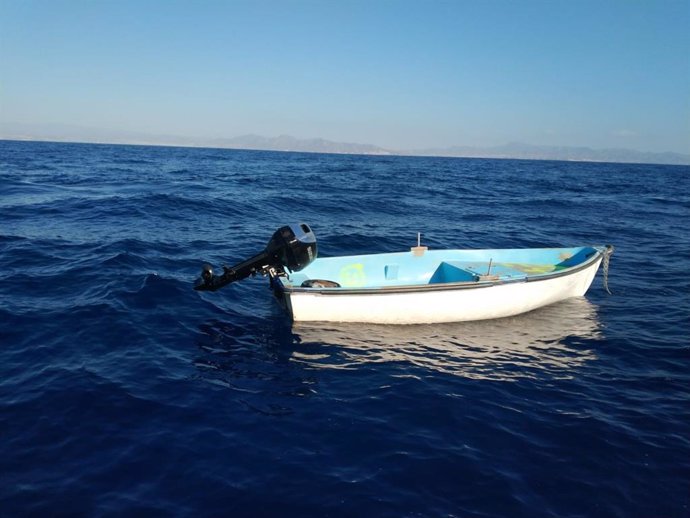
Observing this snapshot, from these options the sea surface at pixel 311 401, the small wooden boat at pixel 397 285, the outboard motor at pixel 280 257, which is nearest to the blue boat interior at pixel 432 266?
the small wooden boat at pixel 397 285

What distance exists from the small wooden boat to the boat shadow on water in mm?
357

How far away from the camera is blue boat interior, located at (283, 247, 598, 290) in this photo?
12.3 meters

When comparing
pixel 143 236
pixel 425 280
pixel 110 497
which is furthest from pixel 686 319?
pixel 143 236

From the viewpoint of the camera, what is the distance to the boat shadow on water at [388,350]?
341 inches

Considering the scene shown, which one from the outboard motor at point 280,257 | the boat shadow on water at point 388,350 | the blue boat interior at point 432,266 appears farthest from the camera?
the blue boat interior at point 432,266

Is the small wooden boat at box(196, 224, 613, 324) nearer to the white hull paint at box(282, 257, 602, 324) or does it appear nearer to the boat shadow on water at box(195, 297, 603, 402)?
the white hull paint at box(282, 257, 602, 324)

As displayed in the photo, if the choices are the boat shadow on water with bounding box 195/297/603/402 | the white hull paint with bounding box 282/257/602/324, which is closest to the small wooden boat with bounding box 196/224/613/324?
the white hull paint with bounding box 282/257/602/324

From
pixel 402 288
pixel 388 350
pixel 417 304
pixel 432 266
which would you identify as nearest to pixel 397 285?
pixel 402 288

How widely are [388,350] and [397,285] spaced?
1.82m

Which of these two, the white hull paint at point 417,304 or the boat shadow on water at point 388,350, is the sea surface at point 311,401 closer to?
the boat shadow on water at point 388,350

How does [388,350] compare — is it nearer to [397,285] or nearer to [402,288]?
[402,288]

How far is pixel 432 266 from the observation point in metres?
13.2

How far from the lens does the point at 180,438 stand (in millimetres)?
6520

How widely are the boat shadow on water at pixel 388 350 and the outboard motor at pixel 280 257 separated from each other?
1280mm
